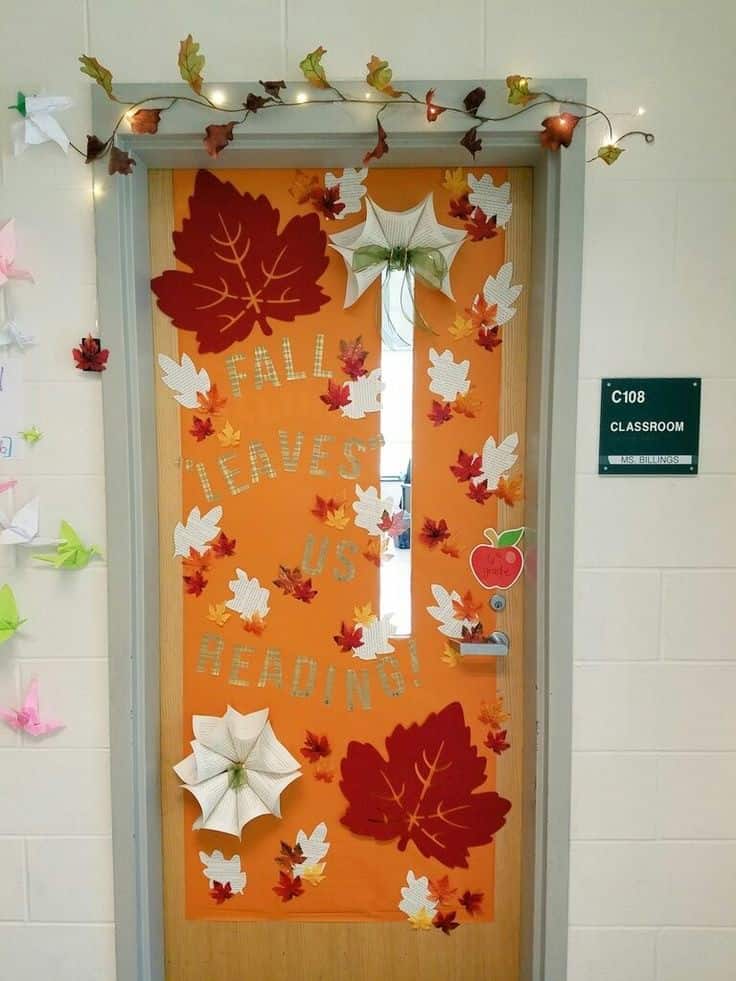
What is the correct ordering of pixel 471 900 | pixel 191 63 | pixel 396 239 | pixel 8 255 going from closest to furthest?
1. pixel 191 63
2. pixel 8 255
3. pixel 396 239
4. pixel 471 900

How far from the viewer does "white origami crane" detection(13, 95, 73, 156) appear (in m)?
1.24

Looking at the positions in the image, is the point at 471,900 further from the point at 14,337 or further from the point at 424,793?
the point at 14,337

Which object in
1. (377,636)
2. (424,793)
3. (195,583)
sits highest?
(195,583)

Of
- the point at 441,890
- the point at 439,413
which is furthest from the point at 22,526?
the point at 441,890

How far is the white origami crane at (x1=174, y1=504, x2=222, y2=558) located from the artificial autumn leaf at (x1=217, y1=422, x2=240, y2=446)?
0.53ft

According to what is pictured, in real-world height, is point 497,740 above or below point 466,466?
below

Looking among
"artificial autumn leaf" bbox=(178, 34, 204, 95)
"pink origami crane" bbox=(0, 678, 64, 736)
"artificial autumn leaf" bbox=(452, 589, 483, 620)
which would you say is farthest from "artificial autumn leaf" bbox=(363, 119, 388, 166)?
"pink origami crane" bbox=(0, 678, 64, 736)

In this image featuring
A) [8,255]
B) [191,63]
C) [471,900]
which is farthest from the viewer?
[471,900]

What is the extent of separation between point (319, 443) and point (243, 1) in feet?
2.81

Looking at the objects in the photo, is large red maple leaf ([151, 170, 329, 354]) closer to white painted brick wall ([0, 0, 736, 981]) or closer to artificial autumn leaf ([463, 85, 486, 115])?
white painted brick wall ([0, 0, 736, 981])

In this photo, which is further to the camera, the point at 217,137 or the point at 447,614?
the point at 447,614

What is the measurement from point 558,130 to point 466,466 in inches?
26.4

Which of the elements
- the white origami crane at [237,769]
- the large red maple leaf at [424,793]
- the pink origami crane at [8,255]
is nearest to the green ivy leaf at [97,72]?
the pink origami crane at [8,255]

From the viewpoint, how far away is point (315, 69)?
3.87 ft
